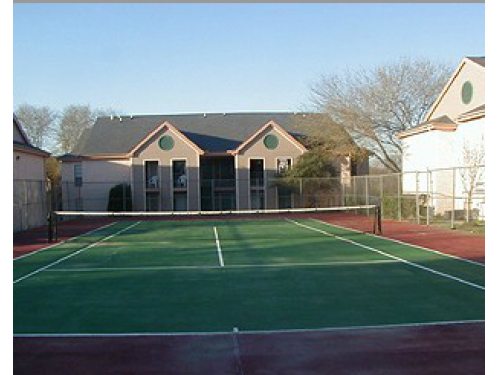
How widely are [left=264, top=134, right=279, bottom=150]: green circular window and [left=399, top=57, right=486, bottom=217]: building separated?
11108 mm

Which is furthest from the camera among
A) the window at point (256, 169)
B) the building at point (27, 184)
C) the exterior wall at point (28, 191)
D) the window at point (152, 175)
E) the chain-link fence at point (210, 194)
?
the window at point (256, 169)

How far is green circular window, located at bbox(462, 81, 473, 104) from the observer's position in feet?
99.8

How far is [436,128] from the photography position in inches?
1220

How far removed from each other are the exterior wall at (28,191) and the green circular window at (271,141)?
17.1 m

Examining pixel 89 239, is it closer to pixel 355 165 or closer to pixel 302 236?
pixel 302 236

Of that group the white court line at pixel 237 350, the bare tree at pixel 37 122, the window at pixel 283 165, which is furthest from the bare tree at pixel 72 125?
the white court line at pixel 237 350

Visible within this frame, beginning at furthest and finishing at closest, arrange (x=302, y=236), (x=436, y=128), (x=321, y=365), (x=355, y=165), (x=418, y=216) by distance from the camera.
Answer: (x=355, y=165), (x=436, y=128), (x=418, y=216), (x=302, y=236), (x=321, y=365)

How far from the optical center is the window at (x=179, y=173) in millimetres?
42719

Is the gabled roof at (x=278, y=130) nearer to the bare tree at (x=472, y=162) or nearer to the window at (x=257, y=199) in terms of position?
the window at (x=257, y=199)

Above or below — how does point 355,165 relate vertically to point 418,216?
above

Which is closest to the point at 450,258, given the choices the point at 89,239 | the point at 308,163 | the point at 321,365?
the point at 321,365

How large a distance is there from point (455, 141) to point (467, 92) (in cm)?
293

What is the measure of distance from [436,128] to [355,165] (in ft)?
48.6

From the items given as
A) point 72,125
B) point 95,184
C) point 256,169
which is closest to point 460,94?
point 256,169
